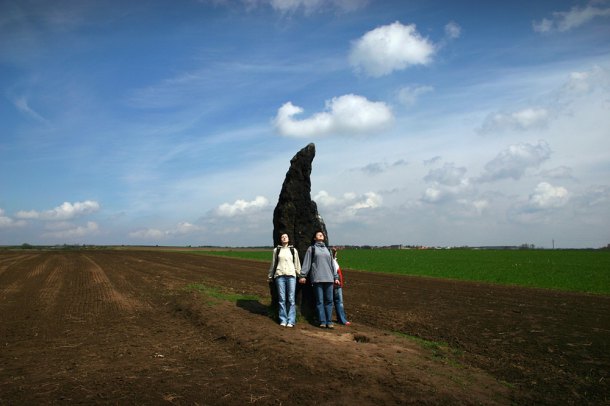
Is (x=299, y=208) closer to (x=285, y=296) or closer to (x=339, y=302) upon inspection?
(x=285, y=296)

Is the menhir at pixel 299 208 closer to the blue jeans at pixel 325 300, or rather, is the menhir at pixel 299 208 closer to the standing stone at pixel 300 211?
the standing stone at pixel 300 211

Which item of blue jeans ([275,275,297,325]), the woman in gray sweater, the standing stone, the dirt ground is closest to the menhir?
the standing stone

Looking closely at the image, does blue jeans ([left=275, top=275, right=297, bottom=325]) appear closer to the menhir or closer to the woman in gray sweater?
the woman in gray sweater

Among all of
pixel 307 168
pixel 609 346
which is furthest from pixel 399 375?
pixel 307 168

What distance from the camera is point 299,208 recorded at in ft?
39.2

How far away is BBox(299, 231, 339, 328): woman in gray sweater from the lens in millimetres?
10273

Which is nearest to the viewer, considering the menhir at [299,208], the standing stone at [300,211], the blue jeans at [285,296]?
the blue jeans at [285,296]

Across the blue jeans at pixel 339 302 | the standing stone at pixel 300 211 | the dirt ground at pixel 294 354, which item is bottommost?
the dirt ground at pixel 294 354

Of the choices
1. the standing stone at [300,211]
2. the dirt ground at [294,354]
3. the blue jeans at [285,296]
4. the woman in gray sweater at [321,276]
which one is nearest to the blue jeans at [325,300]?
the woman in gray sweater at [321,276]

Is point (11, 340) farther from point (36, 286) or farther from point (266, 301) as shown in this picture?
point (36, 286)

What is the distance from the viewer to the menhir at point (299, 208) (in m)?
11.8

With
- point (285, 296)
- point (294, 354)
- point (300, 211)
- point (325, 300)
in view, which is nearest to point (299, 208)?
point (300, 211)

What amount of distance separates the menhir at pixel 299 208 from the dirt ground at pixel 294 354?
2.24 meters

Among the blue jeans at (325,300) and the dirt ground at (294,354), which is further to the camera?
the blue jeans at (325,300)
